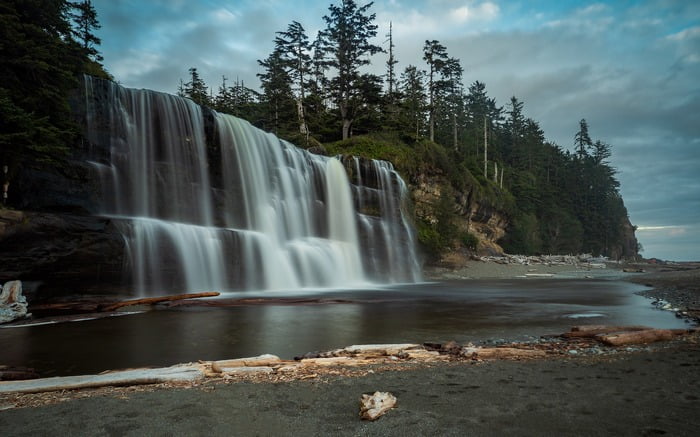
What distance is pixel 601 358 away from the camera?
572cm

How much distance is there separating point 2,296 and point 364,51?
42184mm

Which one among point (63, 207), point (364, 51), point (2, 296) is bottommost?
point (2, 296)

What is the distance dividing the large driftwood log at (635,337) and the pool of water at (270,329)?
1736 mm

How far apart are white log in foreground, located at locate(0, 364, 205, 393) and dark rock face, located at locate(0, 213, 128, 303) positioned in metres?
9.32

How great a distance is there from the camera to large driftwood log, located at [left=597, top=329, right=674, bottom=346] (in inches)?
261

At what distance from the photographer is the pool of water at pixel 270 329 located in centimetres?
684

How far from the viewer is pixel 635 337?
677cm

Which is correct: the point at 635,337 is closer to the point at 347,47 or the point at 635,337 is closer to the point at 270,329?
the point at 270,329

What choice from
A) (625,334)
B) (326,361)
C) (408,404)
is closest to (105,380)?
(326,361)

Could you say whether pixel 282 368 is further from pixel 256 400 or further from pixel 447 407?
pixel 447 407

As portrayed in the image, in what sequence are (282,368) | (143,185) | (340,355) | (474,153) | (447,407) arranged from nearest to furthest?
(447,407) → (282,368) → (340,355) → (143,185) → (474,153)

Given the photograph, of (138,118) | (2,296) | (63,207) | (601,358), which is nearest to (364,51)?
(138,118)

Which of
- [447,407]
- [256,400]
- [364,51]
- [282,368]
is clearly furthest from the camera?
[364,51]

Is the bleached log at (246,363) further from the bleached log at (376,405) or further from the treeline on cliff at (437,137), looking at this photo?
the treeline on cliff at (437,137)
